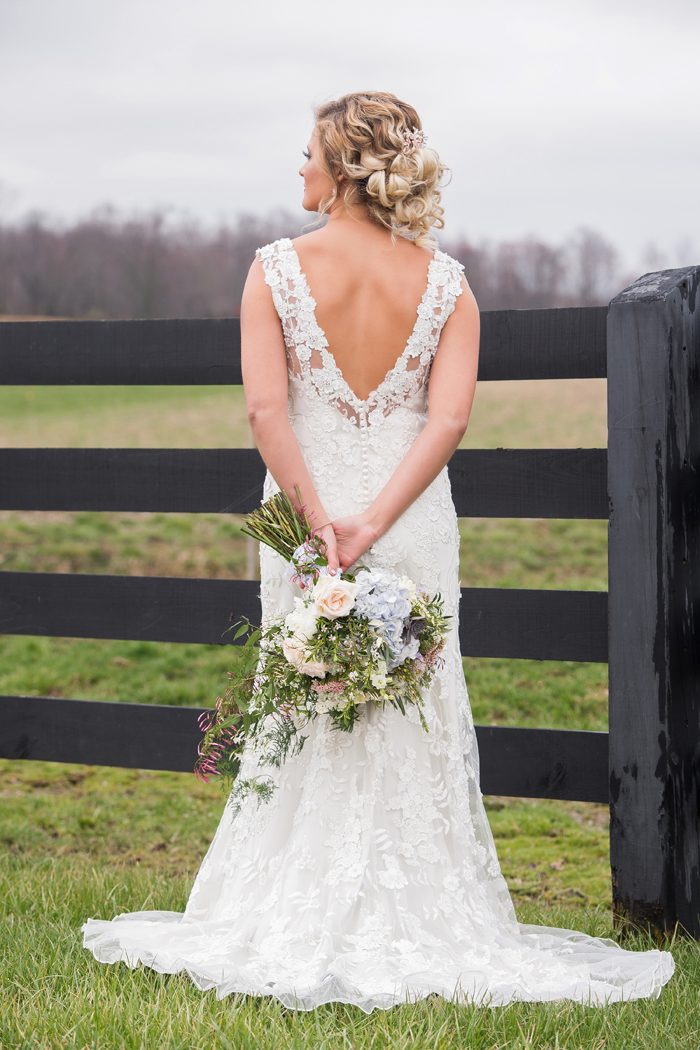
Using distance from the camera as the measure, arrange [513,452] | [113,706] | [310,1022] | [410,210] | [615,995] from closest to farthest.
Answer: [310,1022]
[615,995]
[410,210]
[513,452]
[113,706]

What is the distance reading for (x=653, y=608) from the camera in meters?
2.81

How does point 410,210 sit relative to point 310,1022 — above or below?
above

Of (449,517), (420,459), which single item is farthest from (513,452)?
(420,459)

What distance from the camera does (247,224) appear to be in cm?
2916

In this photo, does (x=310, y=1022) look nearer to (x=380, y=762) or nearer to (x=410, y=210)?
(x=380, y=762)

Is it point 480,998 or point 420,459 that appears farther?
point 420,459

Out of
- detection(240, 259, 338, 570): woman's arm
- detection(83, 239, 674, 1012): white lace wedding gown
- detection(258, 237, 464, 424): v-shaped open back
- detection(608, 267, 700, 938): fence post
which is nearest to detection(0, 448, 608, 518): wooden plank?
detection(608, 267, 700, 938): fence post

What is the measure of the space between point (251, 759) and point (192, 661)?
3.75 meters

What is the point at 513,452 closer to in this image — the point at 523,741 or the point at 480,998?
the point at 523,741

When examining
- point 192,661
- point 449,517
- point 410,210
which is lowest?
point 192,661

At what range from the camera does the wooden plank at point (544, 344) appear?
327cm

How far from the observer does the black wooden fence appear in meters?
2.82

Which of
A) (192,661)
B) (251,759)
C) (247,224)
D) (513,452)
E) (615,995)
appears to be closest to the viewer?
(615,995)

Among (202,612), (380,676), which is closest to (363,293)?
(380,676)
